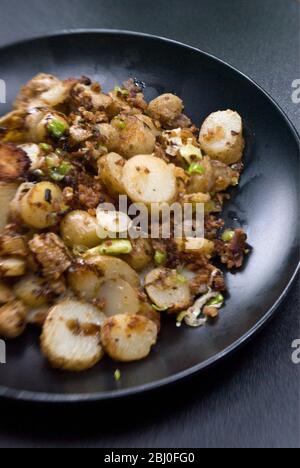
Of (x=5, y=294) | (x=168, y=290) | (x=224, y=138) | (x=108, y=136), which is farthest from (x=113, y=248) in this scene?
(x=224, y=138)

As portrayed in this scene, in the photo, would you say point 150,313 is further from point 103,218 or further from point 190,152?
point 190,152

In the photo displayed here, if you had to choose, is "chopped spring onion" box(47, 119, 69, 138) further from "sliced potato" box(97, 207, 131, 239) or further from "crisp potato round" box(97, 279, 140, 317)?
"crisp potato round" box(97, 279, 140, 317)

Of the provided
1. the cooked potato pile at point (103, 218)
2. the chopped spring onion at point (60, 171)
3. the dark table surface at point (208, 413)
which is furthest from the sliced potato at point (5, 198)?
the dark table surface at point (208, 413)

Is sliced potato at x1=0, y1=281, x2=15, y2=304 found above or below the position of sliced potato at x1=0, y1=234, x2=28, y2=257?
below

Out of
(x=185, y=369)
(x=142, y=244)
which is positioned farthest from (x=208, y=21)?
(x=185, y=369)

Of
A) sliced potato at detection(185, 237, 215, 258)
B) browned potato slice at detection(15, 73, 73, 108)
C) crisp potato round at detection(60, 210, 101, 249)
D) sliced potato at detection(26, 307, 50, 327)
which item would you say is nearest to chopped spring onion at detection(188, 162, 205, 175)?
sliced potato at detection(185, 237, 215, 258)
